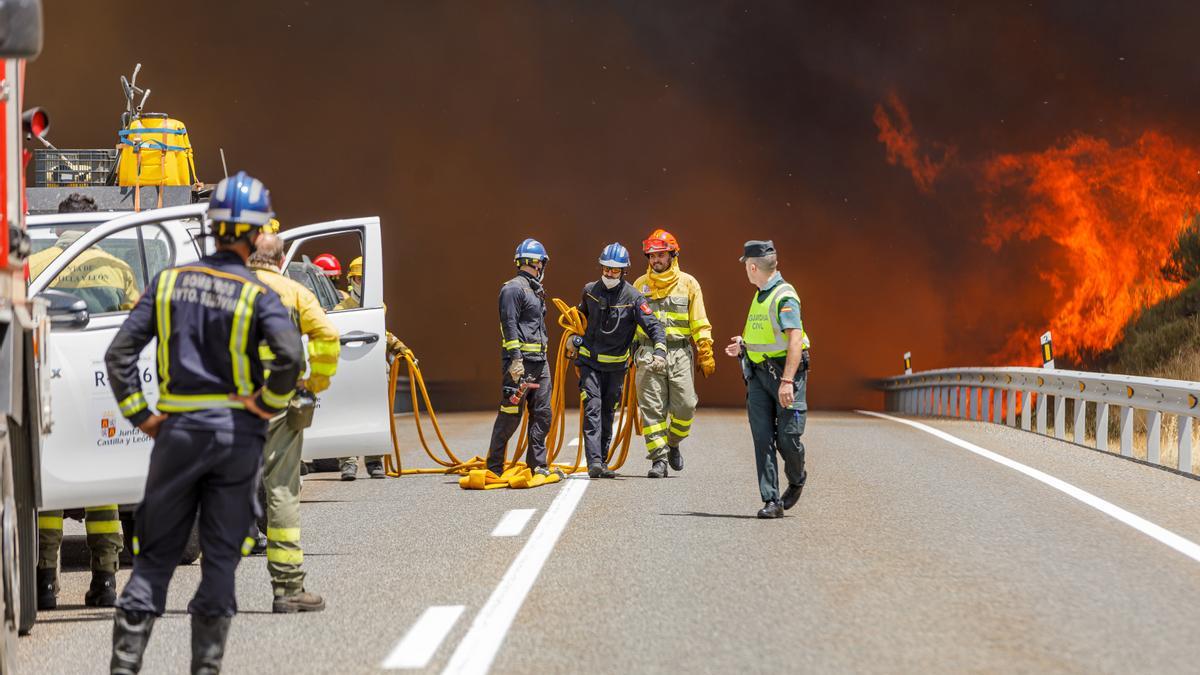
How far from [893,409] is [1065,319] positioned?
153 inches

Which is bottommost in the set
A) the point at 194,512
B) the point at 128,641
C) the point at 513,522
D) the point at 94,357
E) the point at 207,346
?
the point at 513,522

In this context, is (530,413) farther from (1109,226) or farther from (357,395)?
(1109,226)

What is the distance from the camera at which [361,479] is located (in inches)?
565

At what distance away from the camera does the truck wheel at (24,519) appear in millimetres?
6561

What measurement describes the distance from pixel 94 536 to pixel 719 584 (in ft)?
10.6

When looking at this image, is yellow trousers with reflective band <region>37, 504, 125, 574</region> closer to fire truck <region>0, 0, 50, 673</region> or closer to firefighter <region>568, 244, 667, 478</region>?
fire truck <region>0, 0, 50, 673</region>

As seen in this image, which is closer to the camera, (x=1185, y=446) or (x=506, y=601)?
(x=506, y=601)

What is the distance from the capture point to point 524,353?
516 inches

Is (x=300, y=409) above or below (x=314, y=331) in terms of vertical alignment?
below

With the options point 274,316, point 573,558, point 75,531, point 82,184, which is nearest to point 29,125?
point 274,316

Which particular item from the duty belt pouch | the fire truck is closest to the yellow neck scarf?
the duty belt pouch

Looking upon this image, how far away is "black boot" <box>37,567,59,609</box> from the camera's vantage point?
26.5ft

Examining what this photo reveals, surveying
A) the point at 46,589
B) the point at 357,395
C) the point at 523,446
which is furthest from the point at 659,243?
the point at 46,589

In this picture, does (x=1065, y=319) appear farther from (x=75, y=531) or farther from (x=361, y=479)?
(x=75, y=531)
